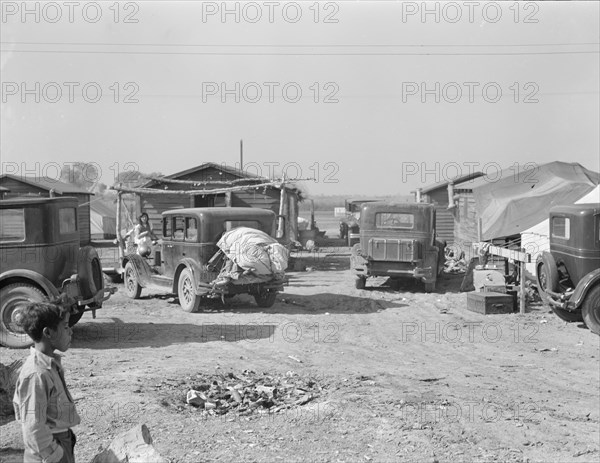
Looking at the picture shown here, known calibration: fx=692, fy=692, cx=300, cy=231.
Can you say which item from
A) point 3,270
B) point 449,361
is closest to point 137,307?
point 3,270

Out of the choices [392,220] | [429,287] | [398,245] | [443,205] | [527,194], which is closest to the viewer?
[398,245]

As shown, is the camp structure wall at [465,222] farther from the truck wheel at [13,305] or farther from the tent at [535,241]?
the truck wheel at [13,305]

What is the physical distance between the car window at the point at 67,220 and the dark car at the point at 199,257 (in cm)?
283

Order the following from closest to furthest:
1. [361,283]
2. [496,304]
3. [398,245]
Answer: [496,304], [398,245], [361,283]

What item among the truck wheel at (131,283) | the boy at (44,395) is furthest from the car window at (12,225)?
the boy at (44,395)

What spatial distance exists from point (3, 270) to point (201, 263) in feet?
12.8

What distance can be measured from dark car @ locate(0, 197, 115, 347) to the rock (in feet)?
18.5

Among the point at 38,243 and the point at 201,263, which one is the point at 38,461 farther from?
the point at 201,263

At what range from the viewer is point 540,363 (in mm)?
9461

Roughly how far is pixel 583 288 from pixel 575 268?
Result: 2.13ft

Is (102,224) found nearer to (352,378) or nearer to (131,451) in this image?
(352,378)

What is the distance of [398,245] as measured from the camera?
1570 centimetres

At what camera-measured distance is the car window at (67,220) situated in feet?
33.2

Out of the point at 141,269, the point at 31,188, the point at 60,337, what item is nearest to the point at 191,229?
the point at 141,269
